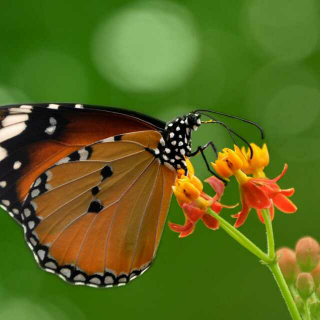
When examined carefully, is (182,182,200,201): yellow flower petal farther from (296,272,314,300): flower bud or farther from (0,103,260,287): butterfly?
(296,272,314,300): flower bud

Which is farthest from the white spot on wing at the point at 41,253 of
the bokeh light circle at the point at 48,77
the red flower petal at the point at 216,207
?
the bokeh light circle at the point at 48,77

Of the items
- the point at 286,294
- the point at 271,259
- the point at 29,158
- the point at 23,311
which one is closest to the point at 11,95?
the point at 23,311

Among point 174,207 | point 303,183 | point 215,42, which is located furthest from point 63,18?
point 303,183

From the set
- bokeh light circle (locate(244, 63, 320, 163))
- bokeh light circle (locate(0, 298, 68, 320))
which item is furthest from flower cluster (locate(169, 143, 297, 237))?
bokeh light circle (locate(0, 298, 68, 320))

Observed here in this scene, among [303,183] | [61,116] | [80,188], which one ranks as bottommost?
[303,183]

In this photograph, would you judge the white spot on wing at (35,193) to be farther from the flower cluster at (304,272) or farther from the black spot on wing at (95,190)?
the flower cluster at (304,272)

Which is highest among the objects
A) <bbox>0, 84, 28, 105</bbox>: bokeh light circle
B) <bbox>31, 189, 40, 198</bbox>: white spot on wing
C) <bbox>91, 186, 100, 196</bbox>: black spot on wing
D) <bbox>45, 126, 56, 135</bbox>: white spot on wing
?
<bbox>45, 126, 56, 135</bbox>: white spot on wing

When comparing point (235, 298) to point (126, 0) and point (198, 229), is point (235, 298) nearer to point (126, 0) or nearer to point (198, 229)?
point (198, 229)
